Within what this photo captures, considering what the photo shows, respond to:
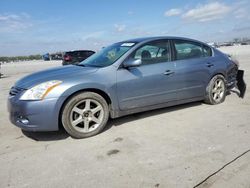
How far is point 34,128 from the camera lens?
12.3 ft

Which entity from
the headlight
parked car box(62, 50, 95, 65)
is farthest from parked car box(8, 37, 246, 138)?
parked car box(62, 50, 95, 65)

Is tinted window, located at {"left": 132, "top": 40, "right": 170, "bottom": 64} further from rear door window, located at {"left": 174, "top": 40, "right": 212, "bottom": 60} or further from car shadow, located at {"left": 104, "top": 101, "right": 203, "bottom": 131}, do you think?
car shadow, located at {"left": 104, "top": 101, "right": 203, "bottom": 131}

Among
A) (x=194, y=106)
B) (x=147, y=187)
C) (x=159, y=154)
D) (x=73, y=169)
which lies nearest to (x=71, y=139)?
(x=73, y=169)

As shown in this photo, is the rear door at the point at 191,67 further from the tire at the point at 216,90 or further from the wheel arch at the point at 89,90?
the wheel arch at the point at 89,90

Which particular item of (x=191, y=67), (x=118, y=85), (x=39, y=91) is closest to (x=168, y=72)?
(x=191, y=67)

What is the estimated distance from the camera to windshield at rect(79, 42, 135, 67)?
176 inches

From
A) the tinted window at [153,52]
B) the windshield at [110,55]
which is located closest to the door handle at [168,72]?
the tinted window at [153,52]

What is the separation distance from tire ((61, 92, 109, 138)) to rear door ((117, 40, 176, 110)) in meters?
0.39

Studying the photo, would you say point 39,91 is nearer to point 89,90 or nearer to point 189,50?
point 89,90

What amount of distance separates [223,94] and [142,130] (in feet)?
8.53

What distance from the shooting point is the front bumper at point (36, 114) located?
365cm

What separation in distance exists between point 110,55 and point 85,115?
1.37m

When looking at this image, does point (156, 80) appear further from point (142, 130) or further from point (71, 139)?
point (71, 139)

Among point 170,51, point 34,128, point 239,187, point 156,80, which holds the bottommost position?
point 239,187
